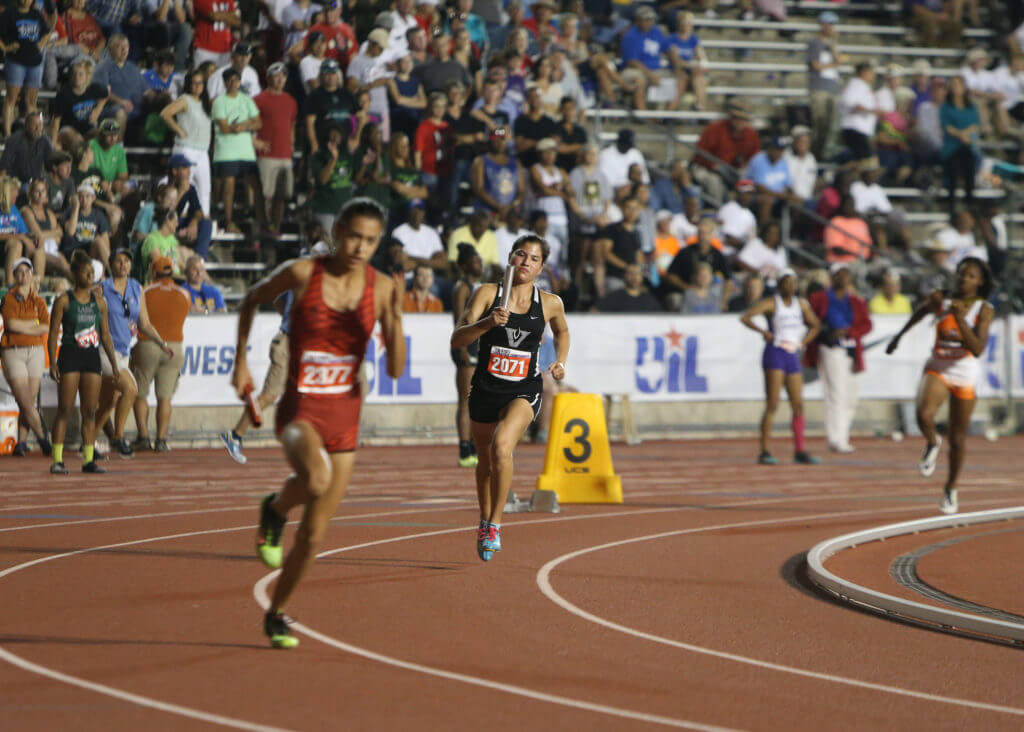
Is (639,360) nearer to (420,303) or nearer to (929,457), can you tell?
(420,303)

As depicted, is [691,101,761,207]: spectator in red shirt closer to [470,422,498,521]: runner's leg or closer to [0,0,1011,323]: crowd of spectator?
[0,0,1011,323]: crowd of spectator

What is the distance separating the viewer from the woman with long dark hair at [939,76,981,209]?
2825cm

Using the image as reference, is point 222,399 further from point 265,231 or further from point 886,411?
point 886,411

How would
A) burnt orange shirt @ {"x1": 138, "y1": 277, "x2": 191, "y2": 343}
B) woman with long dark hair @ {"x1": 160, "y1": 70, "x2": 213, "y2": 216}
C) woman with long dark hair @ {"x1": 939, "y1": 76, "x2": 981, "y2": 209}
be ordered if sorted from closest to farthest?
burnt orange shirt @ {"x1": 138, "y1": 277, "x2": 191, "y2": 343}
woman with long dark hair @ {"x1": 160, "y1": 70, "x2": 213, "y2": 216}
woman with long dark hair @ {"x1": 939, "y1": 76, "x2": 981, "y2": 209}

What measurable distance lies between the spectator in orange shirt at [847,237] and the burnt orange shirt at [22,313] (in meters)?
13.2

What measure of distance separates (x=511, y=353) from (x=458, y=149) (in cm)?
1278

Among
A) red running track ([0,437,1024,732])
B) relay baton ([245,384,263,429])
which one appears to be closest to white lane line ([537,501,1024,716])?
red running track ([0,437,1024,732])

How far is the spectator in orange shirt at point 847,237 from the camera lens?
26.1m

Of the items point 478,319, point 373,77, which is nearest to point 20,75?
point 373,77

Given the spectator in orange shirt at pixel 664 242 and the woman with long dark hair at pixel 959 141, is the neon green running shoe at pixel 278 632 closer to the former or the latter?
the spectator in orange shirt at pixel 664 242

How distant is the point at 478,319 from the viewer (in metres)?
10.6

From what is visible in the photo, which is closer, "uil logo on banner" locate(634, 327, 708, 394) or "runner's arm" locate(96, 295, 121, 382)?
"runner's arm" locate(96, 295, 121, 382)

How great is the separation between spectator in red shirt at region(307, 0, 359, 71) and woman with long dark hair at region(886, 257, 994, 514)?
1144 cm

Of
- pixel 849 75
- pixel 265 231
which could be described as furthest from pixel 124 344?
pixel 849 75
